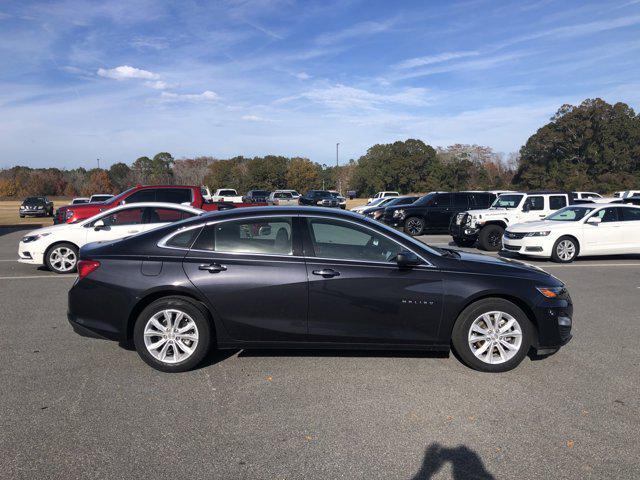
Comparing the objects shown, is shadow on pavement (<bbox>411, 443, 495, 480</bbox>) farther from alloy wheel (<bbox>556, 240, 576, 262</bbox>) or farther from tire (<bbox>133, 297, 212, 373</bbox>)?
alloy wheel (<bbox>556, 240, 576, 262</bbox>)

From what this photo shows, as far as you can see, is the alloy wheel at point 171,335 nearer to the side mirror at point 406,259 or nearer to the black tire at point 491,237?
the side mirror at point 406,259

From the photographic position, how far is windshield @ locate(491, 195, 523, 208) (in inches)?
632

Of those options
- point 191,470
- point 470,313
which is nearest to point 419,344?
point 470,313

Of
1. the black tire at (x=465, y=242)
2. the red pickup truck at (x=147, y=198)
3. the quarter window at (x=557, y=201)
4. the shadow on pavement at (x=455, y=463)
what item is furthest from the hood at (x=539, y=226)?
the shadow on pavement at (x=455, y=463)

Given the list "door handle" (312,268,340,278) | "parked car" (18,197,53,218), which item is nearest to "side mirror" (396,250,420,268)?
"door handle" (312,268,340,278)

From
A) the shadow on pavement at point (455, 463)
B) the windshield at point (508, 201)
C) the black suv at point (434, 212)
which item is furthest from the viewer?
the black suv at point (434, 212)

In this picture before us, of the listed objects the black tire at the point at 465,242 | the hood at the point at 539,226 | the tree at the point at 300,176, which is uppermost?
the tree at the point at 300,176

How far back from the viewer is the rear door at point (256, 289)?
4707mm

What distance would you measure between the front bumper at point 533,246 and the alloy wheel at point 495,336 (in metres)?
8.11

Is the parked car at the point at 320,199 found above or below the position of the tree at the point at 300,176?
below

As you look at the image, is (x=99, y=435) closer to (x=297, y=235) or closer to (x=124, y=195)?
(x=297, y=235)

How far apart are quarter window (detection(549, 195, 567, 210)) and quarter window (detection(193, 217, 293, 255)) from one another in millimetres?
13173

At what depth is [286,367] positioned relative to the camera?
494cm

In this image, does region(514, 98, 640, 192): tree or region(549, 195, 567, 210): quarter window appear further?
region(514, 98, 640, 192): tree
